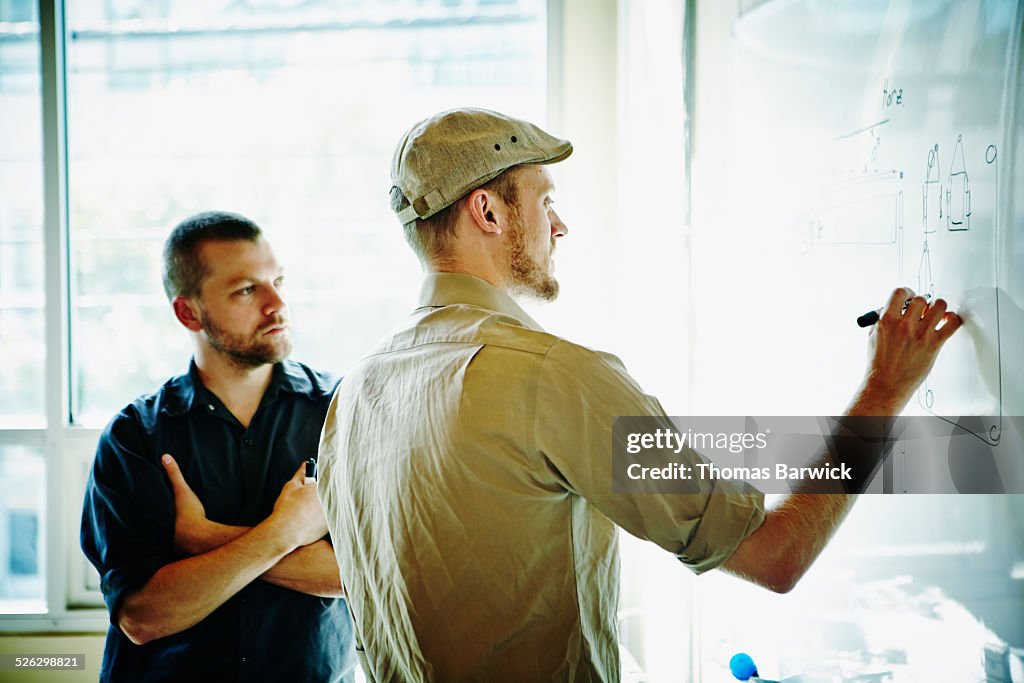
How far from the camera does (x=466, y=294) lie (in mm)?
939

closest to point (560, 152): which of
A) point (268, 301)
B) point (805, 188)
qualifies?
point (805, 188)

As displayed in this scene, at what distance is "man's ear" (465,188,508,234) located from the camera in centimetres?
94

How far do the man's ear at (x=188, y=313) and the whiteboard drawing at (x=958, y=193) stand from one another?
1.25 meters

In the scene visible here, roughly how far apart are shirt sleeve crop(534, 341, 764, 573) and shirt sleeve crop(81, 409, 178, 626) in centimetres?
86

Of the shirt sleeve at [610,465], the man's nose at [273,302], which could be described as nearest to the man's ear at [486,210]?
the shirt sleeve at [610,465]

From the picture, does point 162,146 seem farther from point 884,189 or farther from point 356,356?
point 884,189

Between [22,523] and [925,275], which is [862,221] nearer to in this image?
[925,275]

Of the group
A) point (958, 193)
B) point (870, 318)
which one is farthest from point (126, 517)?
point (958, 193)

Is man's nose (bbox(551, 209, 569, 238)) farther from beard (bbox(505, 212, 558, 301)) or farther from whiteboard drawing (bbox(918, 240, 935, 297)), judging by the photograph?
whiteboard drawing (bbox(918, 240, 935, 297))

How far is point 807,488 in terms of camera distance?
0.82 metres

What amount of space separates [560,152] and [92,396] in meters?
1.97

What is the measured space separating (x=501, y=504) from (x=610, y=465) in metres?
0.13

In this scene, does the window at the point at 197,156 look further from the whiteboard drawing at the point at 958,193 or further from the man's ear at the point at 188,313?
the whiteboard drawing at the point at 958,193

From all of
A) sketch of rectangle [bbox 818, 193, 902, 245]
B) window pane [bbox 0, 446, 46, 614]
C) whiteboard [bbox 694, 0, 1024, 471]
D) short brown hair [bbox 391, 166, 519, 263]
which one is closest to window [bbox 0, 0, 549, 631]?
window pane [bbox 0, 446, 46, 614]
